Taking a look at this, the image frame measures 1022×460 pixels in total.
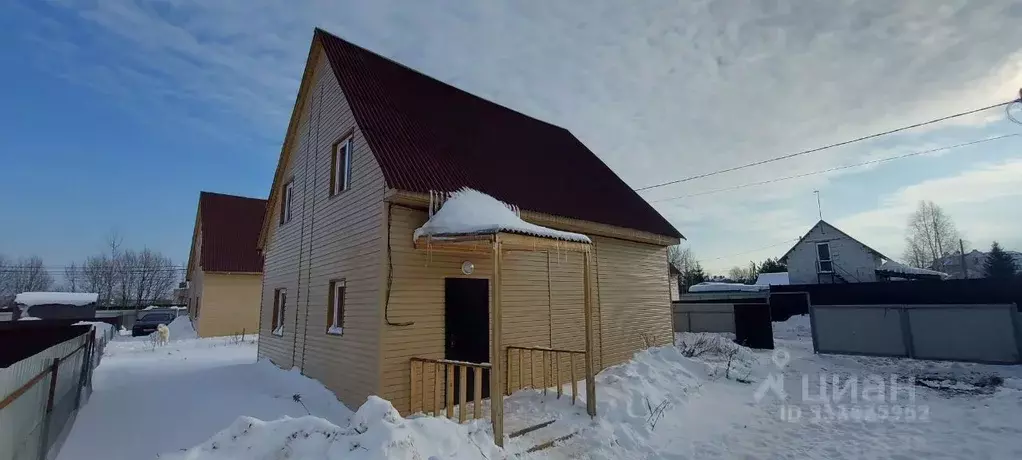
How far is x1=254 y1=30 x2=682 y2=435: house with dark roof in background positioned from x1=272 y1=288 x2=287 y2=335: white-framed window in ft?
0.19

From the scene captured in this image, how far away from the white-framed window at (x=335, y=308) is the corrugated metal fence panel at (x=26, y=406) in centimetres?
367

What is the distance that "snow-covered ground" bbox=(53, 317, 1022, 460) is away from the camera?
457 centimetres

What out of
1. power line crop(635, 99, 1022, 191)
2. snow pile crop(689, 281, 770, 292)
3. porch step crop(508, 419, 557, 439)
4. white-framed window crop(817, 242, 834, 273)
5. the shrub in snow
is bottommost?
porch step crop(508, 419, 557, 439)

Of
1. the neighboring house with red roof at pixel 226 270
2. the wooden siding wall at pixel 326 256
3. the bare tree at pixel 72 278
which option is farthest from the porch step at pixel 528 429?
the bare tree at pixel 72 278

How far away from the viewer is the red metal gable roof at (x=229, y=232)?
20625 mm

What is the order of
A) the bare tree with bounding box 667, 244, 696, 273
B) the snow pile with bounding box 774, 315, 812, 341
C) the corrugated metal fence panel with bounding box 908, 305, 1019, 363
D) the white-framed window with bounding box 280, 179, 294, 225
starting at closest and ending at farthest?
1. the corrugated metal fence panel with bounding box 908, 305, 1019, 363
2. the white-framed window with bounding box 280, 179, 294, 225
3. the snow pile with bounding box 774, 315, 812, 341
4. the bare tree with bounding box 667, 244, 696, 273

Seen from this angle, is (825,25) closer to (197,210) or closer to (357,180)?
(357,180)

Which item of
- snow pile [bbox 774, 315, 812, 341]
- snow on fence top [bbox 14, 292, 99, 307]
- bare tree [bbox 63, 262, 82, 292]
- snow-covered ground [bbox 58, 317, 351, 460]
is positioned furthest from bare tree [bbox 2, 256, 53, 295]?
snow pile [bbox 774, 315, 812, 341]

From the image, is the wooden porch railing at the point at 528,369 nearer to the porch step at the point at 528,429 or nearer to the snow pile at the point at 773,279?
the porch step at the point at 528,429

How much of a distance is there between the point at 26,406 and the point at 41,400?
0.71 meters

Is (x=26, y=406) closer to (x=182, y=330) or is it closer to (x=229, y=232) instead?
(x=229, y=232)

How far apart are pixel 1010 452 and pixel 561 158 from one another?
33.6 feet

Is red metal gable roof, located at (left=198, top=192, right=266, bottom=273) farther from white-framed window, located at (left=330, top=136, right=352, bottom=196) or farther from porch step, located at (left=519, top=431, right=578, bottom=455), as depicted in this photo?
porch step, located at (left=519, top=431, right=578, bottom=455)

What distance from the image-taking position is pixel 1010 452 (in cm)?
583
